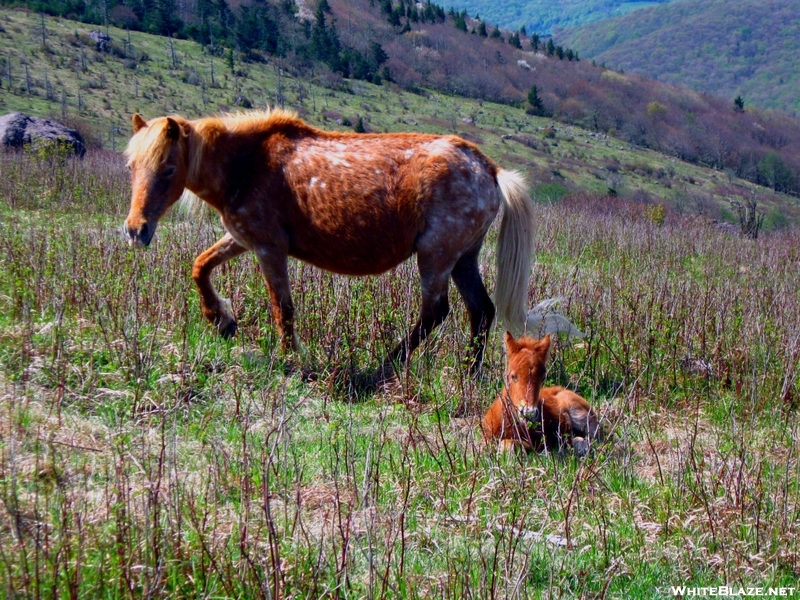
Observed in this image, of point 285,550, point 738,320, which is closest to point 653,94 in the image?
point 738,320

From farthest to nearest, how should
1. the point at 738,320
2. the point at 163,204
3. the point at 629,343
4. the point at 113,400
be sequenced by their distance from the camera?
the point at 738,320
the point at 629,343
the point at 163,204
the point at 113,400

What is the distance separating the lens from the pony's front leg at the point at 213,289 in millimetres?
6262

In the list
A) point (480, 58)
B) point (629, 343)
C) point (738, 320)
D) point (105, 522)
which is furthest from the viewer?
point (480, 58)

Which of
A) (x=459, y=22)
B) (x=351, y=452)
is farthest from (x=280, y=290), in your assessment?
(x=459, y=22)

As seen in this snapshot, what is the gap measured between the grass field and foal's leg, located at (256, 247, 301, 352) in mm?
204

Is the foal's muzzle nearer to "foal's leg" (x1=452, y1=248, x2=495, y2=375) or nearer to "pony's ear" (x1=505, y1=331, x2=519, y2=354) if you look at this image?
"pony's ear" (x1=505, y1=331, x2=519, y2=354)

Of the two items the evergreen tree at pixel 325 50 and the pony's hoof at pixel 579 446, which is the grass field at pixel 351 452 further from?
the evergreen tree at pixel 325 50

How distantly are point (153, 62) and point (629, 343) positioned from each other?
42640 millimetres

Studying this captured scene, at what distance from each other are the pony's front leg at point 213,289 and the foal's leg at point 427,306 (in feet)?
4.89

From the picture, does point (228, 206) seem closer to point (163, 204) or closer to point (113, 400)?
point (163, 204)

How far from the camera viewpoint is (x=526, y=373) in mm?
4656

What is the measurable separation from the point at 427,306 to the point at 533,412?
6.94 feet

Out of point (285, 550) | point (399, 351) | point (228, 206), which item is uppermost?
point (228, 206)

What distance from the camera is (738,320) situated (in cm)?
737
